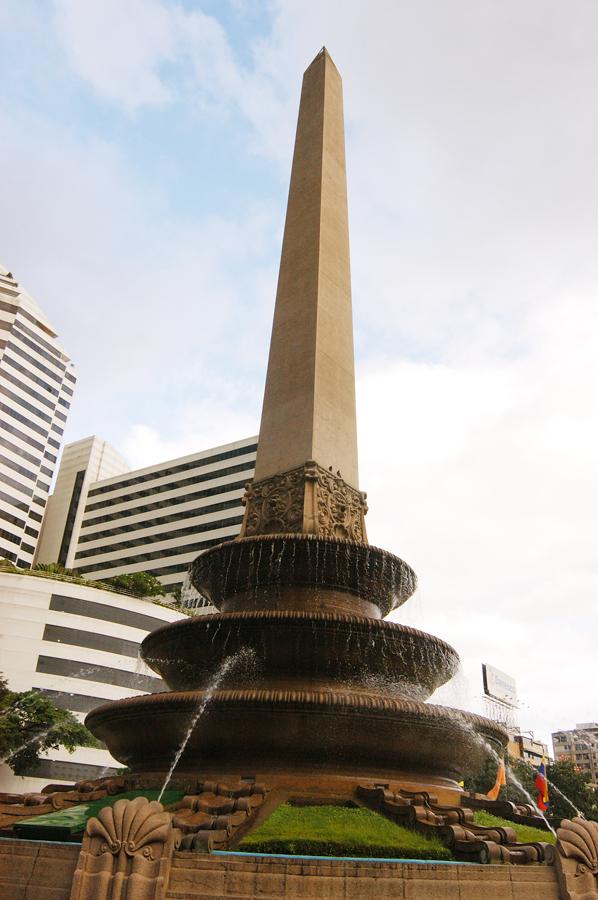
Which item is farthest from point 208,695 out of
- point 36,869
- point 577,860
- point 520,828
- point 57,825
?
point 577,860

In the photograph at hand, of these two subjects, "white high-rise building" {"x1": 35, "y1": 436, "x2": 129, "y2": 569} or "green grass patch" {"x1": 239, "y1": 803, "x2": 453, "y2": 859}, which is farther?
"white high-rise building" {"x1": 35, "y1": 436, "x2": 129, "y2": 569}

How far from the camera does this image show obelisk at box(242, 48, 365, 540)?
44.0 feet

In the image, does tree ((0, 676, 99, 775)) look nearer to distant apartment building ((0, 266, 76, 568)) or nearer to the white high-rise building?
distant apartment building ((0, 266, 76, 568))

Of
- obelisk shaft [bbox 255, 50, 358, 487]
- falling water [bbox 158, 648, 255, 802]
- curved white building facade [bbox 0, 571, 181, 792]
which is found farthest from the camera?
curved white building facade [bbox 0, 571, 181, 792]

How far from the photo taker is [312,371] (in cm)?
1459

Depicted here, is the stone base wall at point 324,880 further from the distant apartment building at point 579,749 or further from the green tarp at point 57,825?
the distant apartment building at point 579,749

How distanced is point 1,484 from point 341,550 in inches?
2997

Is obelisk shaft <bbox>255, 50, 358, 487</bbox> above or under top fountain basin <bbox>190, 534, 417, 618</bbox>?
above

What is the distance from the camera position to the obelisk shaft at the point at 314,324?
46.6ft

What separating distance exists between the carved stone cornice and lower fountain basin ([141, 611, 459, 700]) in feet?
9.76

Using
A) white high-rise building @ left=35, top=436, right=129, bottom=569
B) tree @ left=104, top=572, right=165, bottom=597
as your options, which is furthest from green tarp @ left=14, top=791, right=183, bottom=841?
white high-rise building @ left=35, top=436, right=129, bottom=569

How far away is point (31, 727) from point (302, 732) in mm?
31364

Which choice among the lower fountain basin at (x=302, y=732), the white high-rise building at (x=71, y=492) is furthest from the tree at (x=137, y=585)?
the lower fountain basin at (x=302, y=732)

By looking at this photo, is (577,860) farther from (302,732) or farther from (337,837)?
(302,732)
